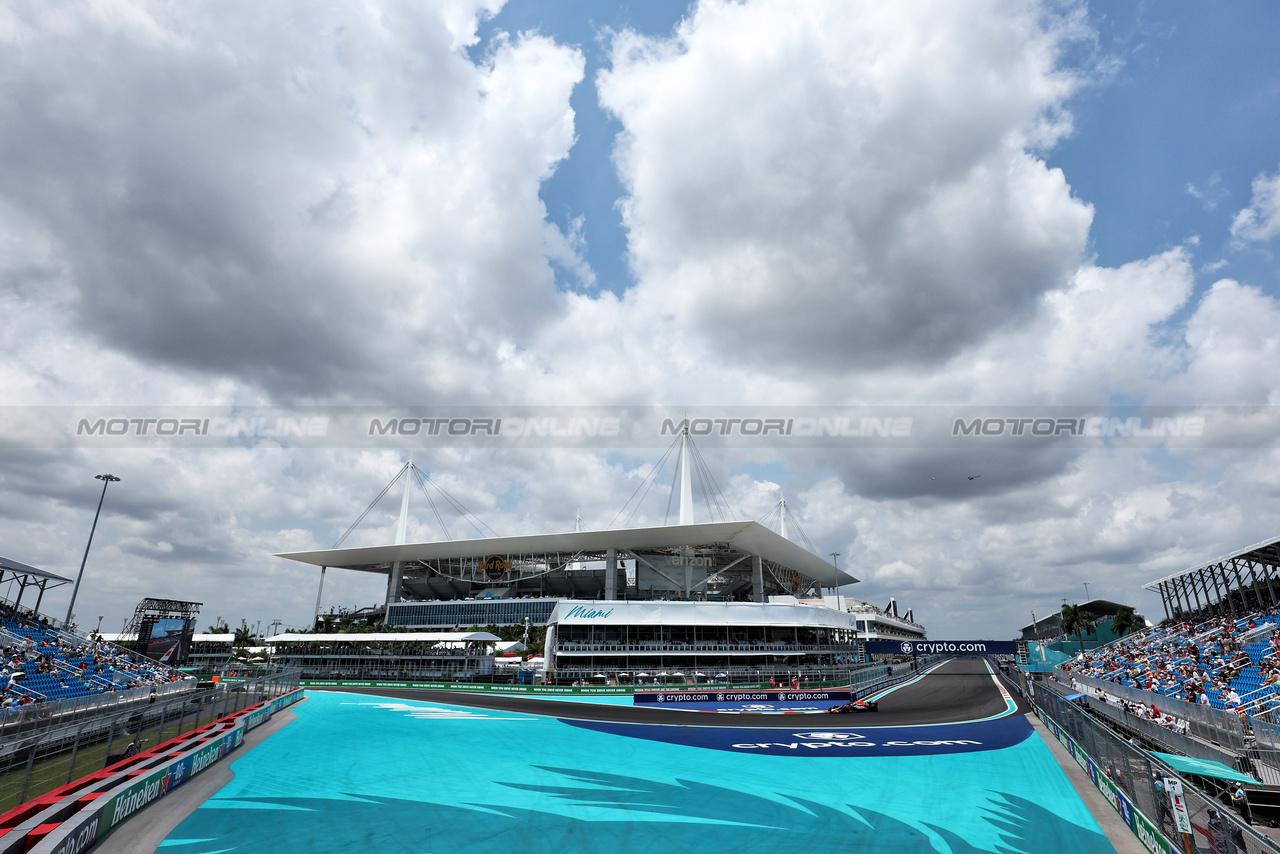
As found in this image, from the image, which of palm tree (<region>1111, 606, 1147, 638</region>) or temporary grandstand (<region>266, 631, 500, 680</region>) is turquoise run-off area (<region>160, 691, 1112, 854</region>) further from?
palm tree (<region>1111, 606, 1147, 638</region>)

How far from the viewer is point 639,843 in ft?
40.5

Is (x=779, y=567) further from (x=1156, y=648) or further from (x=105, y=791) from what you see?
(x=105, y=791)

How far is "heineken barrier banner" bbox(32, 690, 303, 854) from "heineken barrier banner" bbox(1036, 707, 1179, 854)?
1834cm

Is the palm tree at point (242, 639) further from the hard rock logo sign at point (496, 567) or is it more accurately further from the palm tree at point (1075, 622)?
the palm tree at point (1075, 622)

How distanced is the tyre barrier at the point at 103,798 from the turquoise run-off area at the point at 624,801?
1226 millimetres

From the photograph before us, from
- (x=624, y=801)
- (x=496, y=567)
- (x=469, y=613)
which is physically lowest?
(x=624, y=801)

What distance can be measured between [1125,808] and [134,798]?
21532 mm

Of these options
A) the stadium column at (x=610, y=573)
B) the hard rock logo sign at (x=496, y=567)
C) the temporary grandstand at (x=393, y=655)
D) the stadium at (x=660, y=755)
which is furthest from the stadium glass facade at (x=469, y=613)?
the stadium at (x=660, y=755)

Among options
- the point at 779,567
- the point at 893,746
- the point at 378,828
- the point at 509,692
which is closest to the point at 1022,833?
the point at 893,746

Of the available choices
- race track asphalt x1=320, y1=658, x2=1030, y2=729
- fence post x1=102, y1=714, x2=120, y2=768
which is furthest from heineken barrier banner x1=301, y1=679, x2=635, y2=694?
fence post x1=102, y1=714, x2=120, y2=768

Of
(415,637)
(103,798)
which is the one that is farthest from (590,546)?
(103,798)

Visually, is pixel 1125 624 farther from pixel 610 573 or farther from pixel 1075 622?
pixel 610 573

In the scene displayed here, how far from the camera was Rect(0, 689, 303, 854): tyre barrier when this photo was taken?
10.2m

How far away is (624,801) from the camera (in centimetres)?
1544
